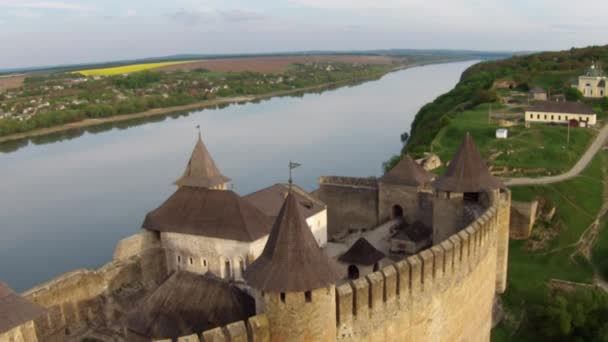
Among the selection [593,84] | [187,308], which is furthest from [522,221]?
[593,84]

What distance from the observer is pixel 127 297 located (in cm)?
1396

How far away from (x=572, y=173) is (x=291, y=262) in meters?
18.9

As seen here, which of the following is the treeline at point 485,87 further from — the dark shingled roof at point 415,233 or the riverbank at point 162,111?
the riverbank at point 162,111

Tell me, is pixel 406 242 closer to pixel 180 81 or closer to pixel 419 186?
pixel 419 186

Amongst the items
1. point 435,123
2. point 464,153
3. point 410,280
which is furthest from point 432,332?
point 435,123

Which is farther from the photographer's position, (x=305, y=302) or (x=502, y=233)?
(x=502, y=233)

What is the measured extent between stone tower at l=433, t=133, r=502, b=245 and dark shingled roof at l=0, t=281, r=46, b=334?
8.56m

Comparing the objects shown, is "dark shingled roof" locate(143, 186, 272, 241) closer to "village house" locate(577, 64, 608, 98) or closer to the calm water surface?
the calm water surface

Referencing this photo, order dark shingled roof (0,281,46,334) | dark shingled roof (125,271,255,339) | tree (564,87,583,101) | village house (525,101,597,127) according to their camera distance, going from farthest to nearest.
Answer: tree (564,87,583,101), village house (525,101,597,127), dark shingled roof (125,271,255,339), dark shingled roof (0,281,46,334)

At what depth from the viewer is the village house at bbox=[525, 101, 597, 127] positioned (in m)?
29.7

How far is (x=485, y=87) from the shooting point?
1775 inches

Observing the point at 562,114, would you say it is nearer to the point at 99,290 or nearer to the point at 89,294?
the point at 99,290

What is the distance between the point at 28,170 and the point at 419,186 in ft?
95.4

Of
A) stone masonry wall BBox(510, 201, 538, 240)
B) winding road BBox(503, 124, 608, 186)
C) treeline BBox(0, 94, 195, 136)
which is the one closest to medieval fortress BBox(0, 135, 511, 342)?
stone masonry wall BBox(510, 201, 538, 240)
